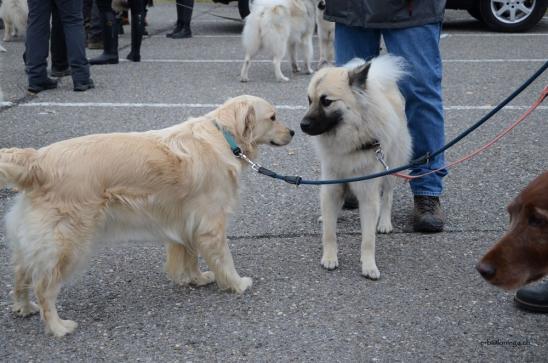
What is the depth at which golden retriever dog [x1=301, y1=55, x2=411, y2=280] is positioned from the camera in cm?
340

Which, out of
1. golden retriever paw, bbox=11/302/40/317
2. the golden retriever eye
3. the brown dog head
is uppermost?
the golden retriever eye

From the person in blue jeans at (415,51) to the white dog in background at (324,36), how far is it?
15.1ft

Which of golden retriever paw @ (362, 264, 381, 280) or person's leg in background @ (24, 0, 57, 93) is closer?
golden retriever paw @ (362, 264, 381, 280)

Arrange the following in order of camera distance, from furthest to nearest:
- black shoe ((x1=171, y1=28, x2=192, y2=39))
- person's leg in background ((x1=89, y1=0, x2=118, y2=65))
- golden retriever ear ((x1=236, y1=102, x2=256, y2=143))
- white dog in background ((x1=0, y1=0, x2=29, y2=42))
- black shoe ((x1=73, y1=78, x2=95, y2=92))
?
black shoe ((x1=171, y1=28, x2=192, y2=39))
white dog in background ((x1=0, y1=0, x2=29, y2=42))
person's leg in background ((x1=89, y1=0, x2=118, y2=65))
black shoe ((x1=73, y1=78, x2=95, y2=92))
golden retriever ear ((x1=236, y1=102, x2=256, y2=143))

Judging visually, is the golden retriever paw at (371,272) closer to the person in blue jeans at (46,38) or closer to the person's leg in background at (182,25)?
the person in blue jeans at (46,38)

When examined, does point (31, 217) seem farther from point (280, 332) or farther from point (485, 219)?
point (485, 219)

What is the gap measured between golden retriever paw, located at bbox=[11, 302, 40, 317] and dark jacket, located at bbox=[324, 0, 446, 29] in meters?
2.41

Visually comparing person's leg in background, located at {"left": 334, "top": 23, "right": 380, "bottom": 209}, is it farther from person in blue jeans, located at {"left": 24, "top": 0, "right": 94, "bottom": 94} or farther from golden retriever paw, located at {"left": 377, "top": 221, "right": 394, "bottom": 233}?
person in blue jeans, located at {"left": 24, "top": 0, "right": 94, "bottom": 94}

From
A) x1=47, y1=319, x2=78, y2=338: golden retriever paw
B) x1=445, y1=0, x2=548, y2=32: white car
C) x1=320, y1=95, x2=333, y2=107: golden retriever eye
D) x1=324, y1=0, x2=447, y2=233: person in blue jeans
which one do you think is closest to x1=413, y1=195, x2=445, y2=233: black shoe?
x1=324, y1=0, x2=447, y2=233: person in blue jeans

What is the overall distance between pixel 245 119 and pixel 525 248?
1515 millimetres

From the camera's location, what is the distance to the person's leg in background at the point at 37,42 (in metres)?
6.97

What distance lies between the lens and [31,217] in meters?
2.79

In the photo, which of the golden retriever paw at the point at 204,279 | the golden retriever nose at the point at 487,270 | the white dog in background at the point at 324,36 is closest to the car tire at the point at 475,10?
the white dog in background at the point at 324,36

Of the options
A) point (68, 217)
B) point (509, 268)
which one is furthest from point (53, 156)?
point (509, 268)
